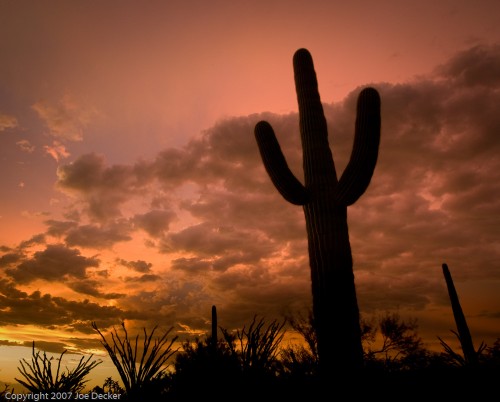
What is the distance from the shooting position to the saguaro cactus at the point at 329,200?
5637 mm

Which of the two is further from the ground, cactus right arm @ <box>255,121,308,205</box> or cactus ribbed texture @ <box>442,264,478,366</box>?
cactus right arm @ <box>255,121,308,205</box>

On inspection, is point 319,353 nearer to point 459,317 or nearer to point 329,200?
point 329,200

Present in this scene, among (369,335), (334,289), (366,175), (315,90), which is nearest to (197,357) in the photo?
(334,289)

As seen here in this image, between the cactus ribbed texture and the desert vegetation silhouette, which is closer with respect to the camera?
the desert vegetation silhouette

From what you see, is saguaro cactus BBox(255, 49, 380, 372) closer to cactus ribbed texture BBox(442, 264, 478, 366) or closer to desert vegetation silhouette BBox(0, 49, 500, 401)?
desert vegetation silhouette BBox(0, 49, 500, 401)

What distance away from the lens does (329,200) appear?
6.67 meters

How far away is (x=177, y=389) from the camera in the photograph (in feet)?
13.2

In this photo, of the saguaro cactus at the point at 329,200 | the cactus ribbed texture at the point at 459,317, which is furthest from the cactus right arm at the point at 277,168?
the cactus ribbed texture at the point at 459,317

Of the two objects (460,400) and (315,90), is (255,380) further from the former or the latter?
(315,90)

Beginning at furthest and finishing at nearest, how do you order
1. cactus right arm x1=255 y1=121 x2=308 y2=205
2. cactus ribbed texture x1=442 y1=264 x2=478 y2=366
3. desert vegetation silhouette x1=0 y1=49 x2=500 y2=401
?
cactus ribbed texture x1=442 y1=264 x2=478 y2=366, cactus right arm x1=255 y1=121 x2=308 y2=205, desert vegetation silhouette x1=0 y1=49 x2=500 y2=401

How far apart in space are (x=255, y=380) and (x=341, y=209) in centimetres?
384

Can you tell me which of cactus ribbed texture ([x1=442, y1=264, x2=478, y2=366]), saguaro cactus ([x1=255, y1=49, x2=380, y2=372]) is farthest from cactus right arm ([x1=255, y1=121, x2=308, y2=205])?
Answer: cactus ribbed texture ([x1=442, y1=264, x2=478, y2=366])

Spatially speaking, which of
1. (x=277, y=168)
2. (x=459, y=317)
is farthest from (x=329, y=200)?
(x=459, y=317)

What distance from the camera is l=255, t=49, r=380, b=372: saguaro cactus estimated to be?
564cm
